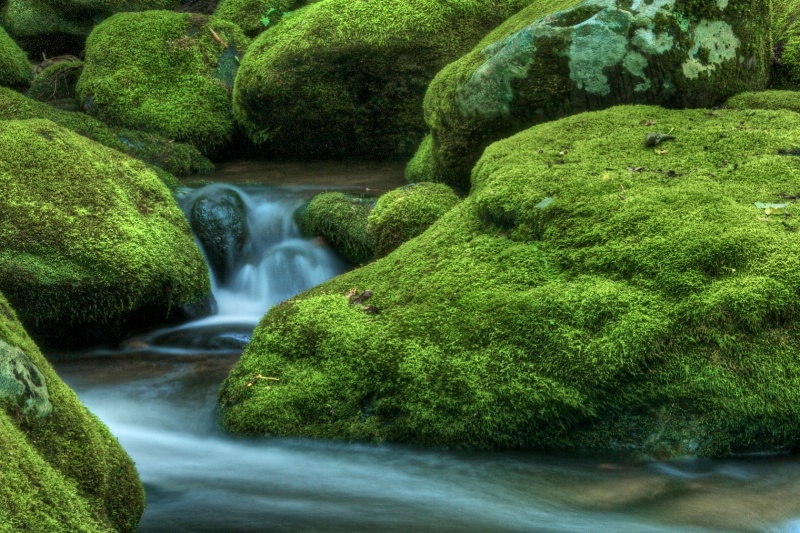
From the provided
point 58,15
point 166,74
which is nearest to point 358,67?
point 166,74

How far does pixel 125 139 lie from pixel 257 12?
3509 millimetres

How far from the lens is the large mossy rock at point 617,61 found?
607 centimetres

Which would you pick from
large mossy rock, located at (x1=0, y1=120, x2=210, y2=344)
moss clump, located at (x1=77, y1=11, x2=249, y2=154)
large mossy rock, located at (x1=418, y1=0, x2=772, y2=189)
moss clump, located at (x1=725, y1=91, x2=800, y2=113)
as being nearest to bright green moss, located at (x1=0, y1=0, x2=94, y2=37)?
moss clump, located at (x1=77, y1=11, x2=249, y2=154)

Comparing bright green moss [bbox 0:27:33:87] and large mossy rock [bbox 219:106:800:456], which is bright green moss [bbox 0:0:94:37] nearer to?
bright green moss [bbox 0:27:33:87]

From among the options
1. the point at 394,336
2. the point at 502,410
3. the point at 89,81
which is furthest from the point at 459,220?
the point at 89,81

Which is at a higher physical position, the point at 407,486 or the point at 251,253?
the point at 251,253

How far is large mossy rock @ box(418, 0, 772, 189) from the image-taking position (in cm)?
607

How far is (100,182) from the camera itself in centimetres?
706

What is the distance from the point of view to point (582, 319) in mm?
4531

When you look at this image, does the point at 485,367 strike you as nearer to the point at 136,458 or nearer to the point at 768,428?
the point at 768,428

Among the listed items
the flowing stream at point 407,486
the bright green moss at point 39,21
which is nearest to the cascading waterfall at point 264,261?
the flowing stream at point 407,486

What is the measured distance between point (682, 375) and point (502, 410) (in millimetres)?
907

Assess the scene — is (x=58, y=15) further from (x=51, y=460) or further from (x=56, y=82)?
(x=51, y=460)

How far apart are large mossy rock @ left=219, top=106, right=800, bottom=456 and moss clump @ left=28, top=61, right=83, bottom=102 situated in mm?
8253
